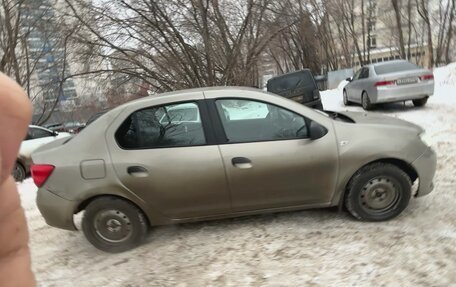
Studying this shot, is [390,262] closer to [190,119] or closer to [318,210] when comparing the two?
[318,210]

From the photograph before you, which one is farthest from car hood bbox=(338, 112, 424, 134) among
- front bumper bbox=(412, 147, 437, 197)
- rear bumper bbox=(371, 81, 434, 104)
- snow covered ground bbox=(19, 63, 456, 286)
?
rear bumper bbox=(371, 81, 434, 104)

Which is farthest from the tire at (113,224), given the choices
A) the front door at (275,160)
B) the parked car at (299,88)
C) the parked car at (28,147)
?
the parked car at (299,88)

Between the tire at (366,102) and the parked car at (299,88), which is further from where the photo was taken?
the tire at (366,102)

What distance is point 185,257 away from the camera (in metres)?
3.92

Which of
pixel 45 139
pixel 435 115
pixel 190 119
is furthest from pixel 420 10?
pixel 190 119

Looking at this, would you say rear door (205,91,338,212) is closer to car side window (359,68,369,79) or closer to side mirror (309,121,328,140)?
side mirror (309,121,328,140)

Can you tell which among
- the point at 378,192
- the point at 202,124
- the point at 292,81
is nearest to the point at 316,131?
the point at 378,192

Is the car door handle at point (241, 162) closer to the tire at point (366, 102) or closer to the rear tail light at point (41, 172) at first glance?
the rear tail light at point (41, 172)

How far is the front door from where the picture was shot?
3.96m

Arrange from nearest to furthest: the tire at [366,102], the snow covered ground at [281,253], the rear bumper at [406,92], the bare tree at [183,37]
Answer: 1. the snow covered ground at [281,253]
2. the rear bumper at [406,92]
3. the tire at [366,102]
4. the bare tree at [183,37]

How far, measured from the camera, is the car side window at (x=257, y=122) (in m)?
4.05

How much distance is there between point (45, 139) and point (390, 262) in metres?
10.8

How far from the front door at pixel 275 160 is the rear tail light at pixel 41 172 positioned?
176 cm

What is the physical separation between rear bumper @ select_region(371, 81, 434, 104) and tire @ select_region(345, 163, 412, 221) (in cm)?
773
